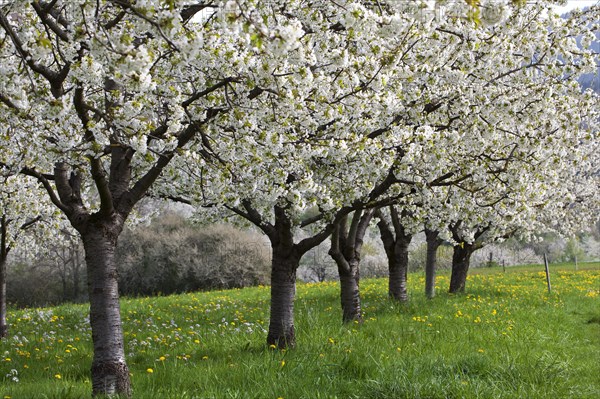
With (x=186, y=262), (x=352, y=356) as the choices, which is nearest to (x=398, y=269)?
(x=352, y=356)

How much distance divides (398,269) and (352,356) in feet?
24.9

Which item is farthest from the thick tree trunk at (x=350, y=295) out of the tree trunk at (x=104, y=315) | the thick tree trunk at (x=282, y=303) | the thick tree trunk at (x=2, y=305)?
the thick tree trunk at (x=2, y=305)

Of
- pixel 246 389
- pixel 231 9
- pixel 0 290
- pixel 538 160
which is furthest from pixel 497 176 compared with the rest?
pixel 0 290

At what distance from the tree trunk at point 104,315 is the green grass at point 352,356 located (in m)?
0.33

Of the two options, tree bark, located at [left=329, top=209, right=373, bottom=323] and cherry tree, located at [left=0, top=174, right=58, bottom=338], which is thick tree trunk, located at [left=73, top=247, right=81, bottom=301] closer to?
cherry tree, located at [left=0, top=174, right=58, bottom=338]

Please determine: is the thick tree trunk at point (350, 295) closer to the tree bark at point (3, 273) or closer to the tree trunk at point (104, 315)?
the tree trunk at point (104, 315)

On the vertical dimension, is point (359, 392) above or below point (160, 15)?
below

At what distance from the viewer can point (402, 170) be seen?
791cm

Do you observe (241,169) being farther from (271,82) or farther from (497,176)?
(497,176)

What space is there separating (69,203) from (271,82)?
2898 mm

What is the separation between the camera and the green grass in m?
6.52

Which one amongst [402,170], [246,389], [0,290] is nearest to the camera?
[246,389]

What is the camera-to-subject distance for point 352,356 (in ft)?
25.3

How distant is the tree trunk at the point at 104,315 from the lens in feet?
20.7
